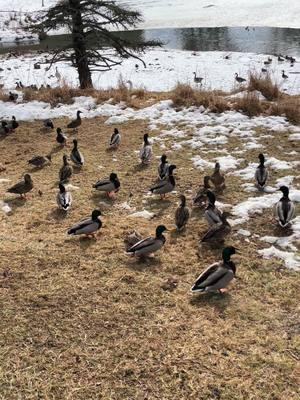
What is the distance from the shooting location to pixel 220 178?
26.0 feet

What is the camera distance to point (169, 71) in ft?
93.6

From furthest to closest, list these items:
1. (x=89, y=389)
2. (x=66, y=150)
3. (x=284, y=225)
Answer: (x=66, y=150), (x=284, y=225), (x=89, y=389)

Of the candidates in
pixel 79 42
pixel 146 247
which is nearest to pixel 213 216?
pixel 146 247

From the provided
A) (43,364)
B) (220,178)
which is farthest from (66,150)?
(43,364)

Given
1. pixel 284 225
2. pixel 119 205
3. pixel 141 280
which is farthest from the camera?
pixel 119 205

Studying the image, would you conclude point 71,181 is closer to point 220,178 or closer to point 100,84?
point 220,178

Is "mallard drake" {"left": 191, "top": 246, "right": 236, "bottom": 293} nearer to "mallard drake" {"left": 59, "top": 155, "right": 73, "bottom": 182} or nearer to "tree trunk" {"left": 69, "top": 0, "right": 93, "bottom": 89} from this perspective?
"mallard drake" {"left": 59, "top": 155, "right": 73, "bottom": 182}

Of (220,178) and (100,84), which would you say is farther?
(100,84)

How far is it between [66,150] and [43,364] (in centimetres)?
677

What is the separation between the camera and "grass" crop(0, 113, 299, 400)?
13.4 ft

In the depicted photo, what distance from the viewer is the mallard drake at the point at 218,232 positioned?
20.5ft

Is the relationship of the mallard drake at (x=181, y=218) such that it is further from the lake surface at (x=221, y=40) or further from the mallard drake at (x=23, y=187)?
the lake surface at (x=221, y=40)

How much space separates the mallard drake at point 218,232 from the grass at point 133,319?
149 mm

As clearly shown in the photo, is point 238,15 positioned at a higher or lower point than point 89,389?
higher
